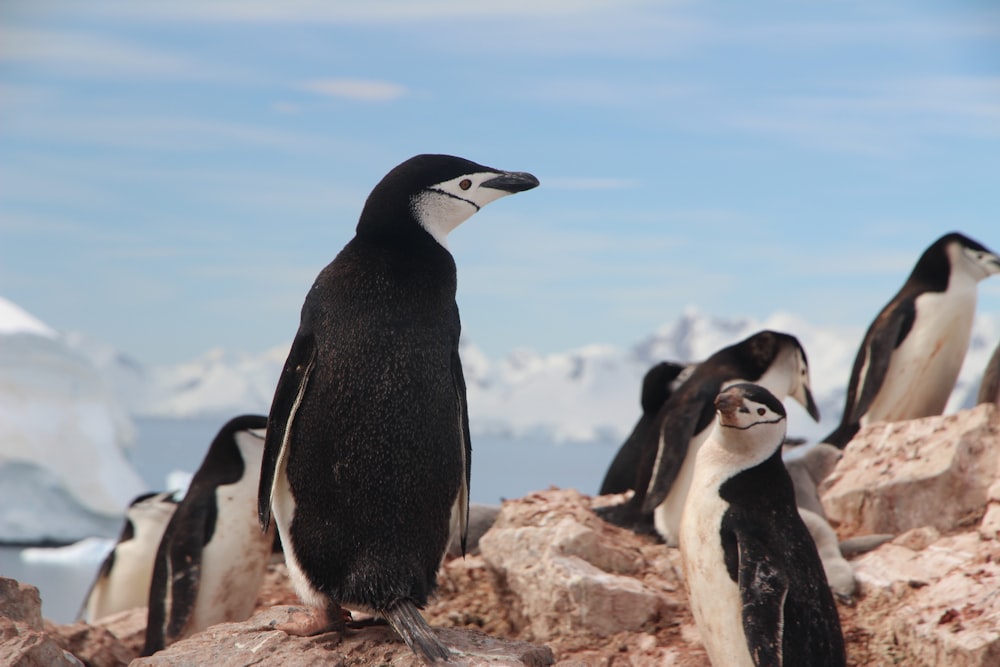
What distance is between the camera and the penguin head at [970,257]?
22.6 ft

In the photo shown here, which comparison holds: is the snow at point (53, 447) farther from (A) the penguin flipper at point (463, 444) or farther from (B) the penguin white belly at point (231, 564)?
(A) the penguin flipper at point (463, 444)

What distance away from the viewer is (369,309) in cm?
303

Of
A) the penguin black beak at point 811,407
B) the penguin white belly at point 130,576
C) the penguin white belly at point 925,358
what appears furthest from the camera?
the penguin white belly at point 925,358

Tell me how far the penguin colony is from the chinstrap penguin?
14 millimetres

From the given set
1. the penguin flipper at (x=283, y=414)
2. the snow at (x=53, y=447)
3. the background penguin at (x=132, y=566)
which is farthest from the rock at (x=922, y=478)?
the snow at (x=53, y=447)

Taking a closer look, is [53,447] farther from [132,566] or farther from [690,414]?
[690,414]

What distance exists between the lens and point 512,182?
3.26 m

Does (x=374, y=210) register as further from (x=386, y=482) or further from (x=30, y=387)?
(x=30, y=387)

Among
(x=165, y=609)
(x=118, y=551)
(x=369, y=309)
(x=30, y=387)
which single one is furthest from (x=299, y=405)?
(x=30, y=387)

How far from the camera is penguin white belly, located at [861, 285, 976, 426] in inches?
265

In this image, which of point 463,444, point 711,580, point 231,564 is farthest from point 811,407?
point 463,444

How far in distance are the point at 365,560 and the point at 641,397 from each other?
323cm

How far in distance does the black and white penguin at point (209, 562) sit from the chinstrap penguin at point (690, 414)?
1.65m

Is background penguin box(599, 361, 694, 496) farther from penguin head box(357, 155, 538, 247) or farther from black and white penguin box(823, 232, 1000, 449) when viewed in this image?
penguin head box(357, 155, 538, 247)
